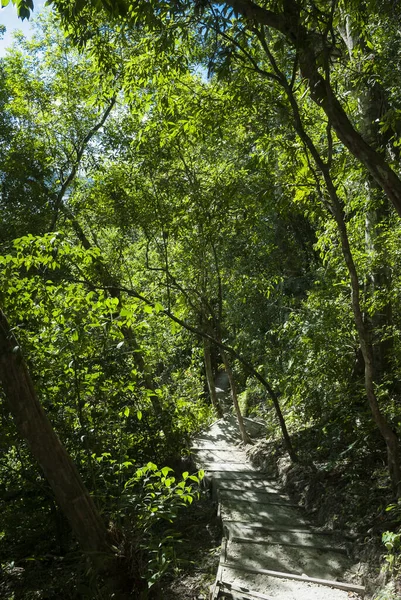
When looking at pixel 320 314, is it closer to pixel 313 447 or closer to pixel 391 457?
pixel 313 447

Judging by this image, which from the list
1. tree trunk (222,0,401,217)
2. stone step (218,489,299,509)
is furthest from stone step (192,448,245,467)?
tree trunk (222,0,401,217)

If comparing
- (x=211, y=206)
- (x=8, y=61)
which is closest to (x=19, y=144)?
(x=8, y=61)

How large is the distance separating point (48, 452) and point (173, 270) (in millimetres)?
8072

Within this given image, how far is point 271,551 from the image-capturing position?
16.0 feet

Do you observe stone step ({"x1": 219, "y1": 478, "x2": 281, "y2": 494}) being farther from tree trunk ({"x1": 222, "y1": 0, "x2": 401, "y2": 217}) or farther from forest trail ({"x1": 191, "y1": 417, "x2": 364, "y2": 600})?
tree trunk ({"x1": 222, "y1": 0, "x2": 401, "y2": 217})

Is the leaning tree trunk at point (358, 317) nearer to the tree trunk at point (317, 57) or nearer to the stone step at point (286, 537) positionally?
the tree trunk at point (317, 57)

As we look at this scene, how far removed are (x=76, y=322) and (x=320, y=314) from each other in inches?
172

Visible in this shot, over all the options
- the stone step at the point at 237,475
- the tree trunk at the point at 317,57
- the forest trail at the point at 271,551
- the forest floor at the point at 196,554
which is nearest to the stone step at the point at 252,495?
the forest trail at the point at 271,551

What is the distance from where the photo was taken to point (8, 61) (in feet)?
31.6

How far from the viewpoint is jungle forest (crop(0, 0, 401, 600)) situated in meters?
3.92

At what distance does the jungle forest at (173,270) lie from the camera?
3922 millimetres

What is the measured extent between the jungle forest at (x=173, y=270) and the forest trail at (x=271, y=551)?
0.26 m

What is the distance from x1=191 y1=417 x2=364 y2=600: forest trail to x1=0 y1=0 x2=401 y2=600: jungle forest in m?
0.26

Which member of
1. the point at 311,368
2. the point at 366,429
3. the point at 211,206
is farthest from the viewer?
the point at 211,206
